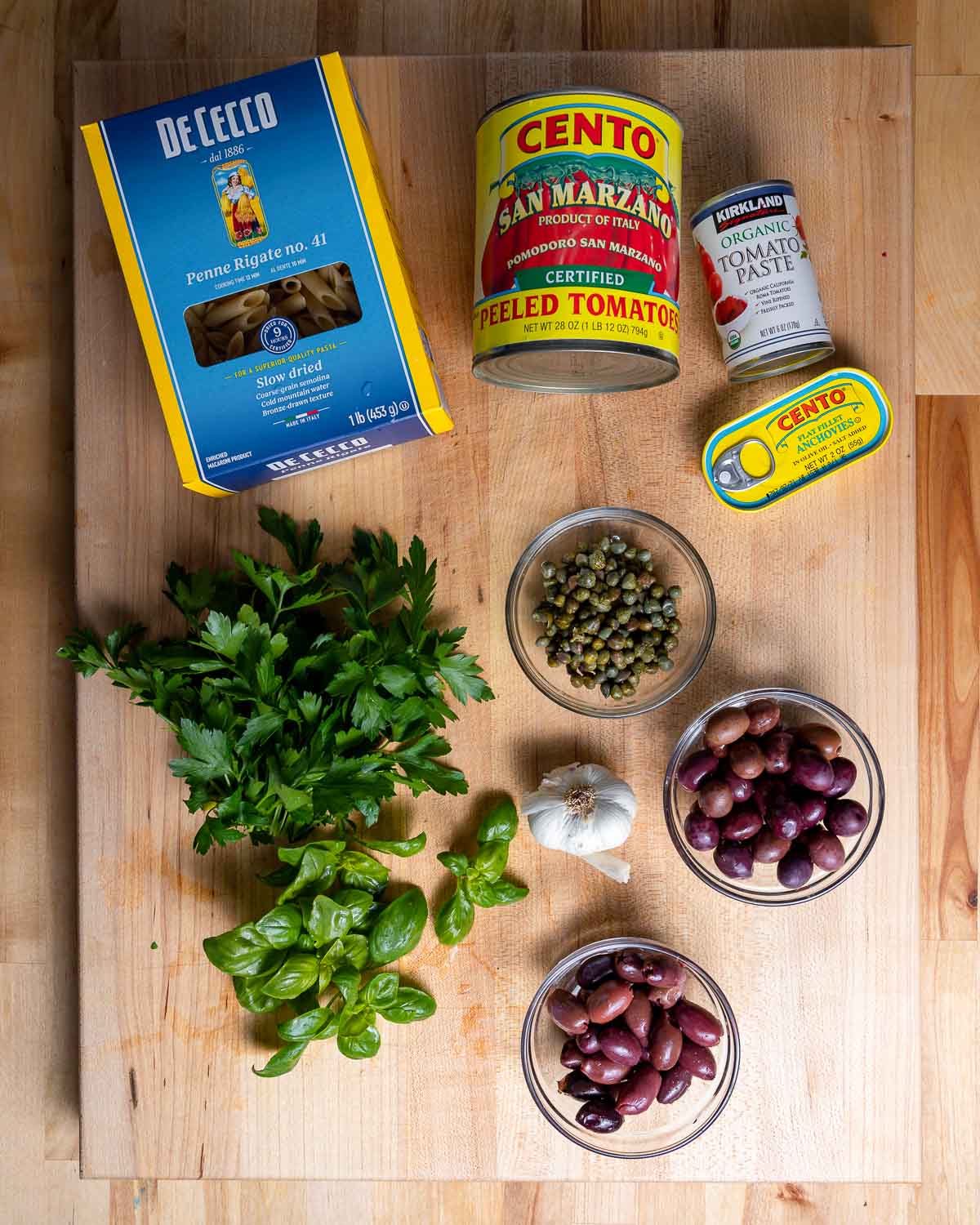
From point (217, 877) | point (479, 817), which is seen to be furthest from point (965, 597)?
point (217, 877)

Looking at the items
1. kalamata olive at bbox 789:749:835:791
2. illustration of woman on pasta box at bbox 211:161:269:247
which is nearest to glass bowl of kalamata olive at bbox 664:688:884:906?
kalamata olive at bbox 789:749:835:791

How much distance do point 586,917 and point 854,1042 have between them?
0.35 metres

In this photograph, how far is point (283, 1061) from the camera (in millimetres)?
1033

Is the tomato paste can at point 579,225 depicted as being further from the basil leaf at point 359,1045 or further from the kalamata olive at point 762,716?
the basil leaf at point 359,1045

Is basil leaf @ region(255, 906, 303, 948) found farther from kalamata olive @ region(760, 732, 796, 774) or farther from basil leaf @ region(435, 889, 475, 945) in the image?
kalamata olive @ region(760, 732, 796, 774)

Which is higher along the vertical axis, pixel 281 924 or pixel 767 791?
pixel 767 791

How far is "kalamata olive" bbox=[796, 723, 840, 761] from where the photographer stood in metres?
0.99

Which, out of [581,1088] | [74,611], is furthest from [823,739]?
[74,611]

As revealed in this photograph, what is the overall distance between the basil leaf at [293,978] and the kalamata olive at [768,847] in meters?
0.51

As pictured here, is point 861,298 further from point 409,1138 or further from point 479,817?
point 409,1138

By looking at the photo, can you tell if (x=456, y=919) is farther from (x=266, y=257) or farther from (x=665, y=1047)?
(x=266, y=257)

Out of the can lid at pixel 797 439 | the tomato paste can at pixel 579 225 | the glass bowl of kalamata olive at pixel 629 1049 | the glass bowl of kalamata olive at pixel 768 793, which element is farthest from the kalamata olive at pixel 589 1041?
the tomato paste can at pixel 579 225

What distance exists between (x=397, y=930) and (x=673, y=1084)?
0.35m

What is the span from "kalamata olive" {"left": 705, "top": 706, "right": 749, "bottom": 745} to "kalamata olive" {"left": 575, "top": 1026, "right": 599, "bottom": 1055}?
35cm
